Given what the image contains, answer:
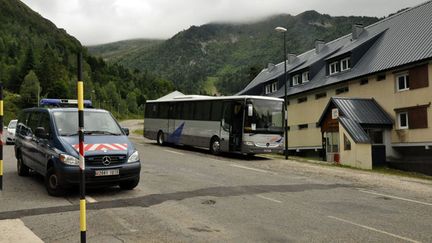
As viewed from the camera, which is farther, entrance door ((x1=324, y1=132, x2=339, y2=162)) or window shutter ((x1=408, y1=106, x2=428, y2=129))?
entrance door ((x1=324, y1=132, x2=339, y2=162))

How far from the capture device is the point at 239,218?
8.70m

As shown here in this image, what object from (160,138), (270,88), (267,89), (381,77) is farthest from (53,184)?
(267,89)

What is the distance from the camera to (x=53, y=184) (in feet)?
34.2

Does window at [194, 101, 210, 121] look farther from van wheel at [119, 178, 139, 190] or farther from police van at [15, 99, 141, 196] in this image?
van wheel at [119, 178, 139, 190]

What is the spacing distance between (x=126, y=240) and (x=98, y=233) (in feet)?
2.25

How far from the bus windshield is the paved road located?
25.6ft

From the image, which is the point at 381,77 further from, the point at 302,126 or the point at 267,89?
the point at 267,89

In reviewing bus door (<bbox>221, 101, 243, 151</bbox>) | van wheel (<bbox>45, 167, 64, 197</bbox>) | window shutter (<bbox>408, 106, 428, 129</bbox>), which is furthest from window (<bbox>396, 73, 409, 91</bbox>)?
van wheel (<bbox>45, 167, 64, 197</bbox>)

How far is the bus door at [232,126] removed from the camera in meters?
22.8

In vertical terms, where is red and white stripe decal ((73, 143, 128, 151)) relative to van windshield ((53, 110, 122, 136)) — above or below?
below

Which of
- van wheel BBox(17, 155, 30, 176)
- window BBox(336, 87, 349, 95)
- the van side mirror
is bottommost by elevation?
van wheel BBox(17, 155, 30, 176)

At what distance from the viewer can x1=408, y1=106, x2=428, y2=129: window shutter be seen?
92.5ft

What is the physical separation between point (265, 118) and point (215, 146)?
3.32m

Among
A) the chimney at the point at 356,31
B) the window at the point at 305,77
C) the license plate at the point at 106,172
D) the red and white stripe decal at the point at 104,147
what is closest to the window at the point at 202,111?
the red and white stripe decal at the point at 104,147
